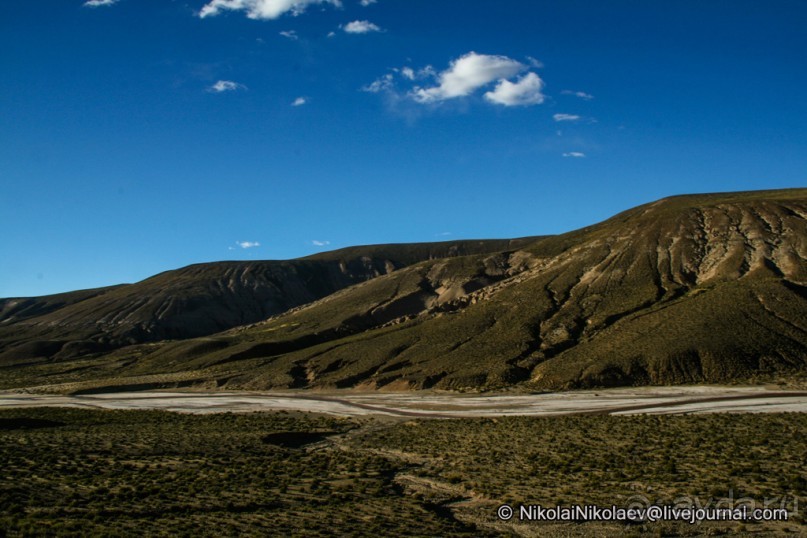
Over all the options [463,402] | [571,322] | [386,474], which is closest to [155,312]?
[571,322]

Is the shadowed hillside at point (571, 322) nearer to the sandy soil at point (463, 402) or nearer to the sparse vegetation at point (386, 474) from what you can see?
the sandy soil at point (463, 402)

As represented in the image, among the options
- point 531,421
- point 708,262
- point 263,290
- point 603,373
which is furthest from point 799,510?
point 263,290

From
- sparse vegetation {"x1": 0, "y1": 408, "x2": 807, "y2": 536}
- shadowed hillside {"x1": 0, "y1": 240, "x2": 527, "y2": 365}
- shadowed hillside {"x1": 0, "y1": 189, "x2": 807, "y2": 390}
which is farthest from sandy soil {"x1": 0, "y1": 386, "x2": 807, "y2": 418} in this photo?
shadowed hillside {"x1": 0, "y1": 240, "x2": 527, "y2": 365}

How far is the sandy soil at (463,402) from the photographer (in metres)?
48.4

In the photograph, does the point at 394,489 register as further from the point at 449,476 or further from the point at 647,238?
the point at 647,238

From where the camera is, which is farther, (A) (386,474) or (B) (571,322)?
(B) (571,322)

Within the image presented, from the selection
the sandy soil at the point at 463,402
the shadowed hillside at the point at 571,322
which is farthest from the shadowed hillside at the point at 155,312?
the sandy soil at the point at 463,402

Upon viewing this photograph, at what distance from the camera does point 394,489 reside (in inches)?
1042

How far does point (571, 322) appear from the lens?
83.3 m

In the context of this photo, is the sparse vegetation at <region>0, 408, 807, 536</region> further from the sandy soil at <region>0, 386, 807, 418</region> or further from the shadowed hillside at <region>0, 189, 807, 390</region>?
the shadowed hillside at <region>0, 189, 807, 390</region>

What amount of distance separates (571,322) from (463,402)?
1168 inches

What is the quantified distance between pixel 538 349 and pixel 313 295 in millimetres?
125331

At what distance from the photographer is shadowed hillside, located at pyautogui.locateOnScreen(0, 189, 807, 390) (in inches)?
2662

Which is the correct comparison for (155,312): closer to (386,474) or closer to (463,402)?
(463,402)
